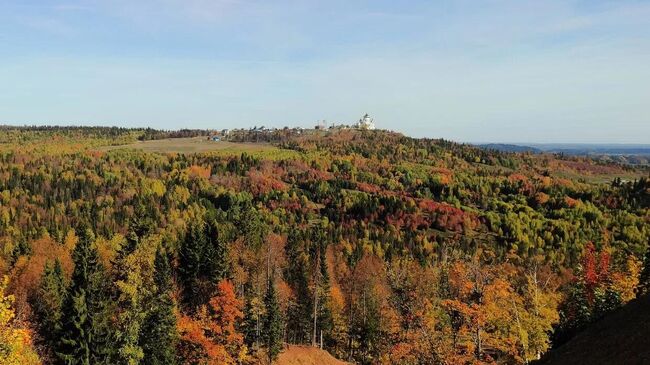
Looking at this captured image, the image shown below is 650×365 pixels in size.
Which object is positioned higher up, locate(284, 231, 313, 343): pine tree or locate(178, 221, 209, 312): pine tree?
locate(178, 221, 209, 312): pine tree

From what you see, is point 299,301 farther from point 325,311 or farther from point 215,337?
point 215,337

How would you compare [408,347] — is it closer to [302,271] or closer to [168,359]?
[168,359]

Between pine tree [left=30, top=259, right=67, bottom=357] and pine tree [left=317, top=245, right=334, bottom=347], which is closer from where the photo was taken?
pine tree [left=30, top=259, right=67, bottom=357]

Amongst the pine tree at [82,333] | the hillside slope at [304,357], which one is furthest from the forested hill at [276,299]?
the hillside slope at [304,357]

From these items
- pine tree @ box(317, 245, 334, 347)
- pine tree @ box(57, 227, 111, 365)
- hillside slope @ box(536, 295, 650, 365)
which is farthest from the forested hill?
hillside slope @ box(536, 295, 650, 365)

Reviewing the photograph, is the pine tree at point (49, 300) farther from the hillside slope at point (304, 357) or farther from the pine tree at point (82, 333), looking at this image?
the hillside slope at point (304, 357)

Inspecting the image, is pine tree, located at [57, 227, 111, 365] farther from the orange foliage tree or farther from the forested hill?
the orange foliage tree

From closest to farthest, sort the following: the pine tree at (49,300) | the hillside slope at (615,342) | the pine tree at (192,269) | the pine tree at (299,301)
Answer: the hillside slope at (615,342)
the pine tree at (49,300)
the pine tree at (192,269)
the pine tree at (299,301)
